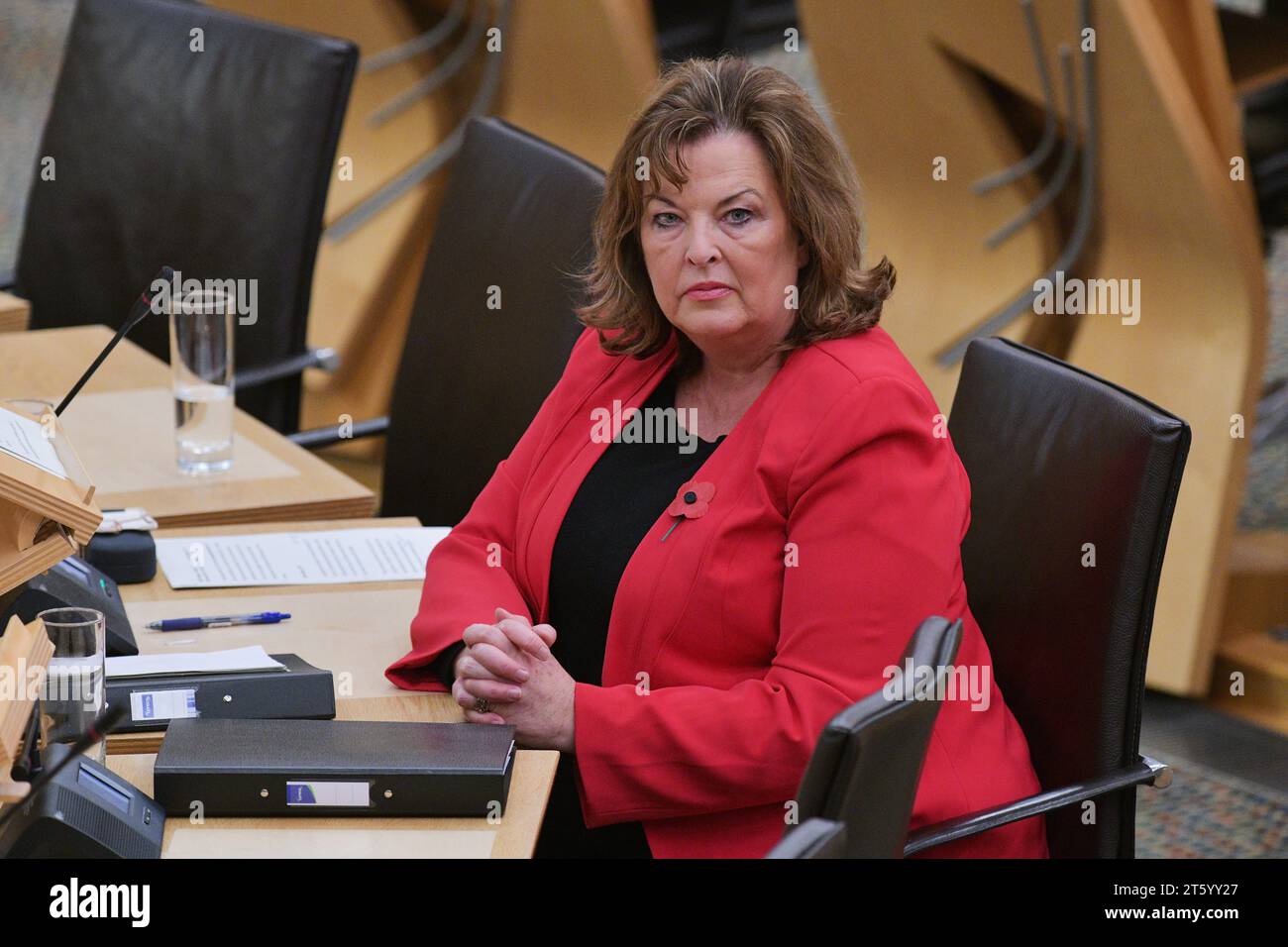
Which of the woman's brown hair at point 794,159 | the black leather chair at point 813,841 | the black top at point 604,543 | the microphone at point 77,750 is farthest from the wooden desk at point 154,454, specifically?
the black leather chair at point 813,841

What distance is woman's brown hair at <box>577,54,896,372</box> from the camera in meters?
1.86

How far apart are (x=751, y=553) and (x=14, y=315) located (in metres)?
1.99

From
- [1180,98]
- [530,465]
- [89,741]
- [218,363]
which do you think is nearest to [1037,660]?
[530,465]

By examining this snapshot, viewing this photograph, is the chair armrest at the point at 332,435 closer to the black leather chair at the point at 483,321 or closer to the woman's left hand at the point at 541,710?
the black leather chair at the point at 483,321

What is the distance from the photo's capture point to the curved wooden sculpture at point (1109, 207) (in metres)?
3.08

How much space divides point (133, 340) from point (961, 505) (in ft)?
6.84

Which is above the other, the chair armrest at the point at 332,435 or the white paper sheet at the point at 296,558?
the chair armrest at the point at 332,435

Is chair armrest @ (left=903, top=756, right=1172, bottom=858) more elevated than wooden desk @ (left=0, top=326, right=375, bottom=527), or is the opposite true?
wooden desk @ (left=0, top=326, right=375, bottom=527)

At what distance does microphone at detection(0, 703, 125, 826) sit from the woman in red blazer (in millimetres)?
514

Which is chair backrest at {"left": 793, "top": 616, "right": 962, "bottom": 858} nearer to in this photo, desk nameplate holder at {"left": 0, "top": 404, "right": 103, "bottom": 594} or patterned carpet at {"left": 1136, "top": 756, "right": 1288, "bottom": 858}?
desk nameplate holder at {"left": 0, "top": 404, "right": 103, "bottom": 594}

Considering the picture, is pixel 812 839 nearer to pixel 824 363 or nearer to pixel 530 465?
pixel 824 363

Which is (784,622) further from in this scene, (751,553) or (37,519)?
(37,519)

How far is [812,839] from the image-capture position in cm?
102

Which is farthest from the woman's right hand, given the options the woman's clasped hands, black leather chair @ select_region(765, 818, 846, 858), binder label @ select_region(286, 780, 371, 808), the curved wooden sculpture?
the curved wooden sculpture
